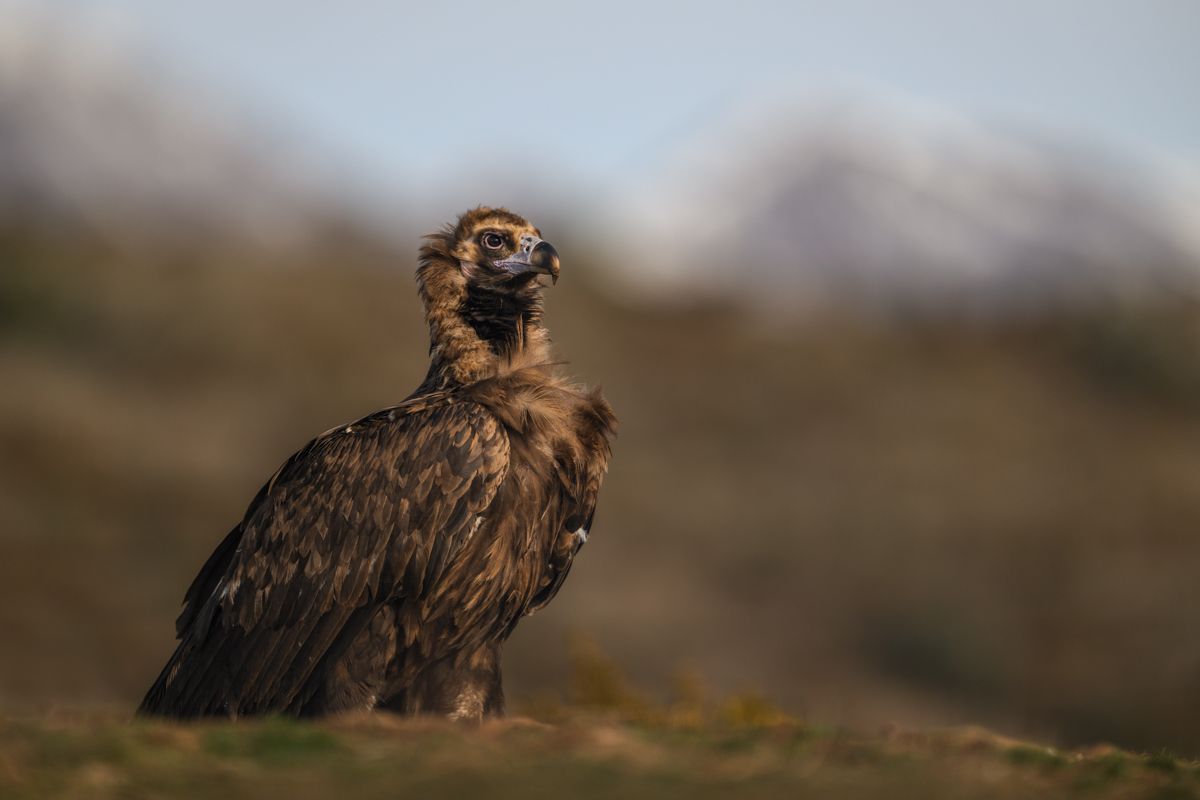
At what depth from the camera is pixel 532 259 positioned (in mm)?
8484

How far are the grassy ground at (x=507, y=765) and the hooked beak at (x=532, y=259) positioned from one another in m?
3.13

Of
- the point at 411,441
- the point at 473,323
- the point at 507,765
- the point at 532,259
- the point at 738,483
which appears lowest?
the point at 507,765

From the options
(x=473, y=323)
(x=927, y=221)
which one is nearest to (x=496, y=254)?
(x=473, y=323)

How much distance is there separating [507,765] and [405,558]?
2.46 meters

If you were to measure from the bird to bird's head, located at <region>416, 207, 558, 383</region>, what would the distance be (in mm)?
398

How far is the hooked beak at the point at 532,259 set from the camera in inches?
332

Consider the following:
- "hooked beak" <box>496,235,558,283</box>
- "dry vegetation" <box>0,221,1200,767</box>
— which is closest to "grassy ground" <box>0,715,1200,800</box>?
"hooked beak" <box>496,235,558,283</box>

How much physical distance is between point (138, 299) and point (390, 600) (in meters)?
28.8

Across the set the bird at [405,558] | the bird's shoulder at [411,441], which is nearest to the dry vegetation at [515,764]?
the bird at [405,558]

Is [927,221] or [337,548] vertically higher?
[927,221]

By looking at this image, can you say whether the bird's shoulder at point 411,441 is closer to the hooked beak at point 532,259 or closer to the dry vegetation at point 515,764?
the hooked beak at point 532,259

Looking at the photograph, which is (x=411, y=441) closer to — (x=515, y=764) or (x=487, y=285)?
(x=487, y=285)

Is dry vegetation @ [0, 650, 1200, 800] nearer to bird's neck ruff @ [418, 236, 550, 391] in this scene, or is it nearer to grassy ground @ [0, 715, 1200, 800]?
grassy ground @ [0, 715, 1200, 800]

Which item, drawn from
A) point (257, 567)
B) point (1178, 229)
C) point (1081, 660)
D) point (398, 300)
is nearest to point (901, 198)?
point (1178, 229)
